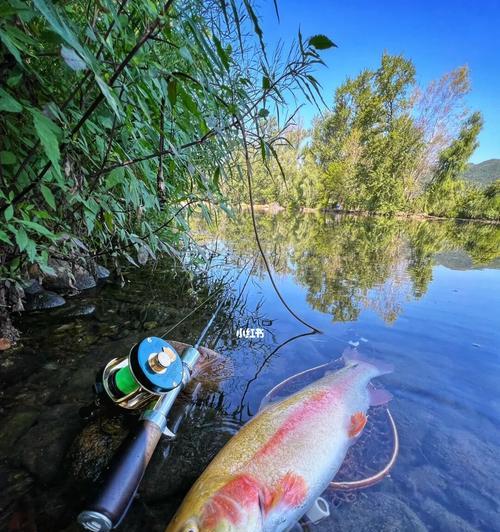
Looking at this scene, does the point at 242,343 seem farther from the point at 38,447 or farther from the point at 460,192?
the point at 460,192

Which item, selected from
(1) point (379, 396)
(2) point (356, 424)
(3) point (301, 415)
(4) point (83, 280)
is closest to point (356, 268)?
(1) point (379, 396)

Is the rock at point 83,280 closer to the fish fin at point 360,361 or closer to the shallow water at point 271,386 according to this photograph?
the shallow water at point 271,386

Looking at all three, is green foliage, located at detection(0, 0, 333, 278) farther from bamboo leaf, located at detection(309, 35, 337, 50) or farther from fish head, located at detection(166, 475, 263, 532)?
fish head, located at detection(166, 475, 263, 532)

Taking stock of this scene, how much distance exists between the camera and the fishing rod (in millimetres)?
1285

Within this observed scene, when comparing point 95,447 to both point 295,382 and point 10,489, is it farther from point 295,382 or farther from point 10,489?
point 295,382

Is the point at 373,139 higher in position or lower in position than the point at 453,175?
higher

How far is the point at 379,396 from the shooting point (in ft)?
8.74

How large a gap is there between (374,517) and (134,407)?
5.25 feet

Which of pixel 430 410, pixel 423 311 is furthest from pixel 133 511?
pixel 423 311

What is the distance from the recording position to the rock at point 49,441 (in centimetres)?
174

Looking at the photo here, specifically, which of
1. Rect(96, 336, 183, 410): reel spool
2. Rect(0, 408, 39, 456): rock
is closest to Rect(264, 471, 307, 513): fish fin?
Rect(96, 336, 183, 410): reel spool

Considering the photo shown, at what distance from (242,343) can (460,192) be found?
44.5 metres

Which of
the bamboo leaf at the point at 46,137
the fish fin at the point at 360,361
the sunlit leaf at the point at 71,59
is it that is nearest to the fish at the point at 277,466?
the fish fin at the point at 360,361

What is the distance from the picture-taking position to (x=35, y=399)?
89.7 inches
